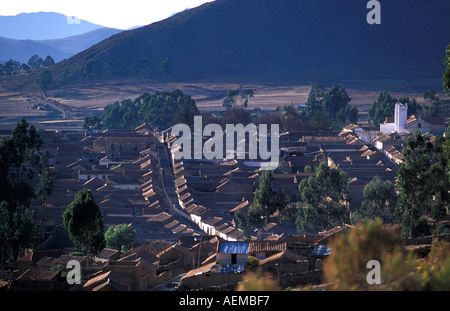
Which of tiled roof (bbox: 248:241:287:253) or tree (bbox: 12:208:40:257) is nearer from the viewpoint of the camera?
tiled roof (bbox: 248:241:287:253)

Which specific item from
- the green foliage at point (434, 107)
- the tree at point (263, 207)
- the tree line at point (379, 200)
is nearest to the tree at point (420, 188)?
the tree line at point (379, 200)

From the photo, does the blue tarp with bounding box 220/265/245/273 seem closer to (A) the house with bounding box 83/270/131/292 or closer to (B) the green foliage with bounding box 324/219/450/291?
(A) the house with bounding box 83/270/131/292

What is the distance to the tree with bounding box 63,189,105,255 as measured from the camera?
71.3ft

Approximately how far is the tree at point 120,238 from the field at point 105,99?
39336 millimetres

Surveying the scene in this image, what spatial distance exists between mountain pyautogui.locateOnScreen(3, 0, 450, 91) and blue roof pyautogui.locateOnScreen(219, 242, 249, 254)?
7522cm

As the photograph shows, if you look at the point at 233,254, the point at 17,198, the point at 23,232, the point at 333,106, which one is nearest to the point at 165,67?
the point at 333,106

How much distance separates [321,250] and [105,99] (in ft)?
216

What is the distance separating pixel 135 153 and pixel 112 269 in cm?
2928

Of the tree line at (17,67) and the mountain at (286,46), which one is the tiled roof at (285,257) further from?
the tree line at (17,67)

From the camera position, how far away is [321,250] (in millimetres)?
18891

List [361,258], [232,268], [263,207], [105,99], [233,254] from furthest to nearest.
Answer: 1. [105,99]
2. [263,207]
3. [233,254]
4. [232,268]
5. [361,258]

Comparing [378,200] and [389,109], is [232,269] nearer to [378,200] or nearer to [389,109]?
[378,200]

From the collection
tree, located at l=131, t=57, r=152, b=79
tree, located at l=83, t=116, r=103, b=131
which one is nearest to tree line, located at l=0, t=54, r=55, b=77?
tree, located at l=131, t=57, r=152, b=79
